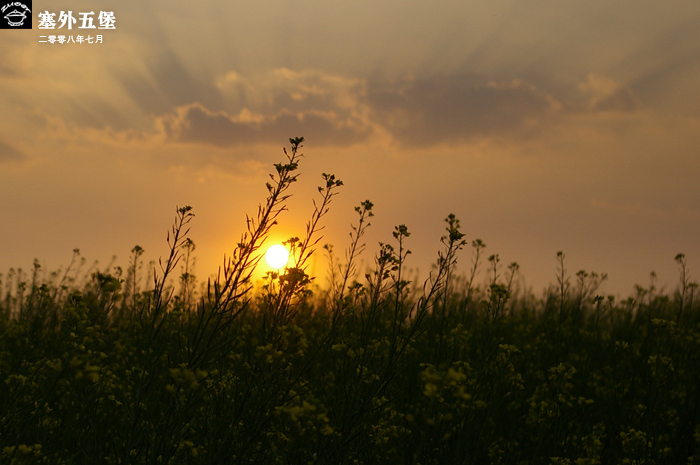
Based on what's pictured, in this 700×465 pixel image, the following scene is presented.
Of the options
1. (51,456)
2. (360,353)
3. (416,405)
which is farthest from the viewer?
(416,405)

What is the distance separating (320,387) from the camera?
14.7ft

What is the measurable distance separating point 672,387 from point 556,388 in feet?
7.95

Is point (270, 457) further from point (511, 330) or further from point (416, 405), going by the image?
point (511, 330)

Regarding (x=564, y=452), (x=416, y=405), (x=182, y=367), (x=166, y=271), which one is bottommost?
(x=564, y=452)

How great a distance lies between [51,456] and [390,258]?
2.89 m

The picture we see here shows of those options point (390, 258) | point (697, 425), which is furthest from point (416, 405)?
point (697, 425)

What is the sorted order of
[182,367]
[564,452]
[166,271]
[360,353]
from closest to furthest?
[182,367], [166,271], [360,353], [564,452]

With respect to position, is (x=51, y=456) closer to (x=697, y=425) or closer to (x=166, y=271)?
(x=166, y=271)

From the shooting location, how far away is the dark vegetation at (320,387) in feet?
8.06

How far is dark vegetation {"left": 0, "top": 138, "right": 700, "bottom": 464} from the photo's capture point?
8.06 ft

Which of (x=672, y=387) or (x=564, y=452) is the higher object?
(x=672, y=387)

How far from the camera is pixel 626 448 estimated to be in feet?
12.6

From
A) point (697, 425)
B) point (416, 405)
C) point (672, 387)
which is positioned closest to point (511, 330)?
point (672, 387)

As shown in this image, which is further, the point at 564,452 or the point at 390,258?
the point at 564,452
